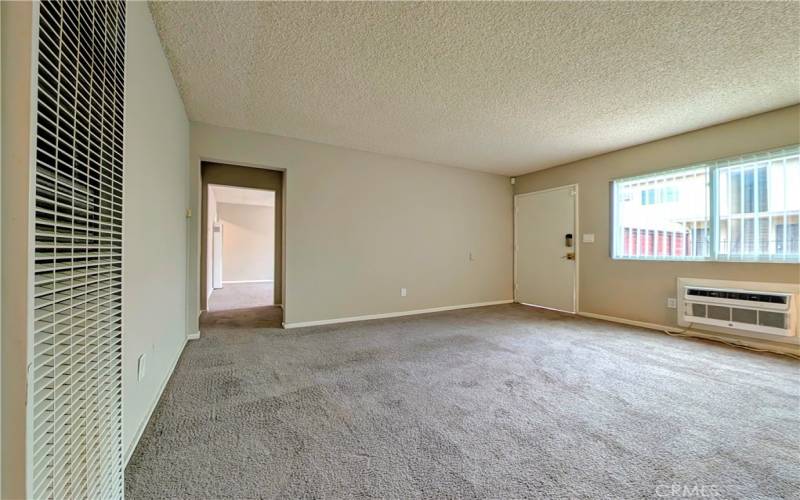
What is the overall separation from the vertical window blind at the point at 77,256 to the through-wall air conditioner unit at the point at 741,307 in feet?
16.8

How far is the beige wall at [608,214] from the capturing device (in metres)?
3.06

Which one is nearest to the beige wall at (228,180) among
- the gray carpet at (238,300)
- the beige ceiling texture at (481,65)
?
the gray carpet at (238,300)

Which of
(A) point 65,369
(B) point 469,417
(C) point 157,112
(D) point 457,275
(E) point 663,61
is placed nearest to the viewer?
(A) point 65,369

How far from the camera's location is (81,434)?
0.91 m

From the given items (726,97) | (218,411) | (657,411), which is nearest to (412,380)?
(218,411)

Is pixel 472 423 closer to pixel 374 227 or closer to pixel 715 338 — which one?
pixel 374 227

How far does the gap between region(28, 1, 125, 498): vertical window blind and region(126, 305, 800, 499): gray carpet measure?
20.5 inches

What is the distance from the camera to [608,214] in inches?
171

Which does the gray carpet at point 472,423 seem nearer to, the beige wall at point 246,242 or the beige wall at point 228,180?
the beige wall at point 228,180

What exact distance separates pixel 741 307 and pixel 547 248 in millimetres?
2379

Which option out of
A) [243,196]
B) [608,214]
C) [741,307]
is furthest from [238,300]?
[741,307]

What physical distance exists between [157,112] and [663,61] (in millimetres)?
3676

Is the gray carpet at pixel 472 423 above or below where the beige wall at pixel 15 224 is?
below

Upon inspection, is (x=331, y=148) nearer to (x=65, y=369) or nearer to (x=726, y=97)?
(x=65, y=369)
